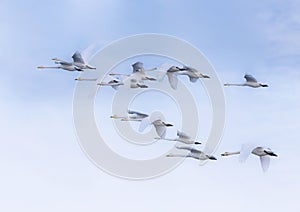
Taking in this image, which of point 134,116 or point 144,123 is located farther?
point 134,116

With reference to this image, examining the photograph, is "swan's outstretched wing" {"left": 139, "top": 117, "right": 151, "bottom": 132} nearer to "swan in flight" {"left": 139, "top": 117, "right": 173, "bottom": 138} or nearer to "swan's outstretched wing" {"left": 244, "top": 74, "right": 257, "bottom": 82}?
"swan in flight" {"left": 139, "top": 117, "right": 173, "bottom": 138}

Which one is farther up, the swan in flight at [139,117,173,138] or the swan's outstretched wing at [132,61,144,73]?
the swan's outstretched wing at [132,61,144,73]

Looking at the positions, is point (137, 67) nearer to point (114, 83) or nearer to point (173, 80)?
point (173, 80)

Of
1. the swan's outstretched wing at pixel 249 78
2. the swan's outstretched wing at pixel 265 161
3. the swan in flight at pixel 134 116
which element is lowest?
the swan's outstretched wing at pixel 265 161

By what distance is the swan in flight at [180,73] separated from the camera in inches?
1072

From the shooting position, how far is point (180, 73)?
89.7 feet

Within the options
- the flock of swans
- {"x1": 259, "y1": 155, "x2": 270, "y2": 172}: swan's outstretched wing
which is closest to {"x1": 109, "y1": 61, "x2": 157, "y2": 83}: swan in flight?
the flock of swans

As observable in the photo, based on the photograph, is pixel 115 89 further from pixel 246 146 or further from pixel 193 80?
pixel 246 146

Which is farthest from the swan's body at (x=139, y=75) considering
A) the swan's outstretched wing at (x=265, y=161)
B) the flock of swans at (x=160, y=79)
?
the swan's outstretched wing at (x=265, y=161)

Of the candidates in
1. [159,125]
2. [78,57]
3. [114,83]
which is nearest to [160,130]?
[159,125]

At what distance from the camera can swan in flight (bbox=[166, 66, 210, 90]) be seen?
27222 millimetres

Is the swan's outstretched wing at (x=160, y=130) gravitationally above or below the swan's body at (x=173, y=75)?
below

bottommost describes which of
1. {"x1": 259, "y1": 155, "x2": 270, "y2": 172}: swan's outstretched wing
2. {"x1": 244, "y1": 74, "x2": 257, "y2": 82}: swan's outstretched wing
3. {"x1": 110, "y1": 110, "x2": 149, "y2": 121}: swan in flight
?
{"x1": 259, "y1": 155, "x2": 270, "y2": 172}: swan's outstretched wing

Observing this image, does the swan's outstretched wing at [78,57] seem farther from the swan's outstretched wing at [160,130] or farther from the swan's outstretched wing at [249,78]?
the swan's outstretched wing at [249,78]
